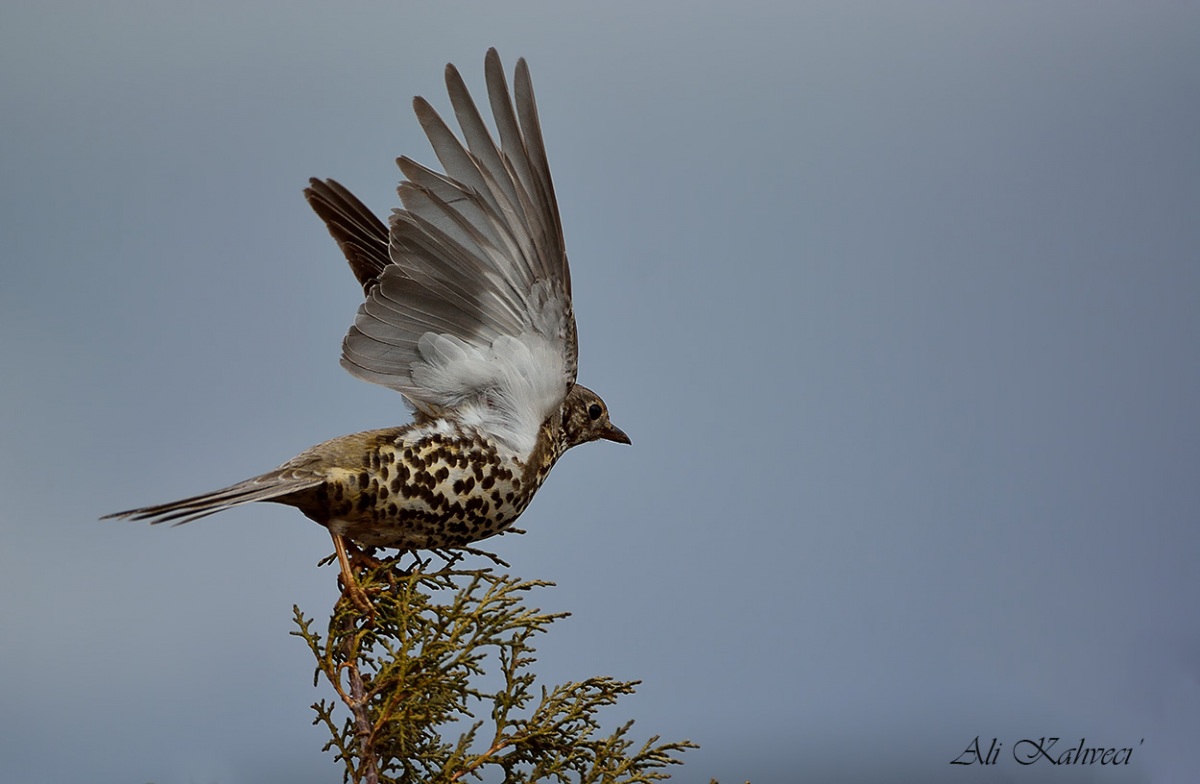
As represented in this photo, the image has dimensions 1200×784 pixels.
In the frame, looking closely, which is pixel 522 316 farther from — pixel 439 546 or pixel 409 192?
pixel 439 546

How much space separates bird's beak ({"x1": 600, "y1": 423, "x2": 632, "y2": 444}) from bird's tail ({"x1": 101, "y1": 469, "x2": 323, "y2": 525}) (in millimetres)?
1211

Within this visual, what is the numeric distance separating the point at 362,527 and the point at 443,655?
438mm

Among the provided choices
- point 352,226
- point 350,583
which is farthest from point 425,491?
point 352,226

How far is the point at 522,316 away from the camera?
3631mm

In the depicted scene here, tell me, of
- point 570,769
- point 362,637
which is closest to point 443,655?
point 362,637

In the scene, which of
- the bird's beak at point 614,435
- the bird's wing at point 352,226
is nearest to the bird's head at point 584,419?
the bird's beak at point 614,435

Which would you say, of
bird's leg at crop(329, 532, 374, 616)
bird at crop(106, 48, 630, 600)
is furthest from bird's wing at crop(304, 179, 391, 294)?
bird's leg at crop(329, 532, 374, 616)

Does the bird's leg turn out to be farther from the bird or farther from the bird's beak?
the bird's beak

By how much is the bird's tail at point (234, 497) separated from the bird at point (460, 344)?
33mm

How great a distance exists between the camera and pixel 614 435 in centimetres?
429

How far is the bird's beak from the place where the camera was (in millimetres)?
4262

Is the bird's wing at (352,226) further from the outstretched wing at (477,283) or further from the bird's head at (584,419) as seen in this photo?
the bird's head at (584,419)

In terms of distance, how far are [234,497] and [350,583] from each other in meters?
0.46

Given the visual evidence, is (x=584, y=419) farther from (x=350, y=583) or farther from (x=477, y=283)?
(x=350, y=583)
